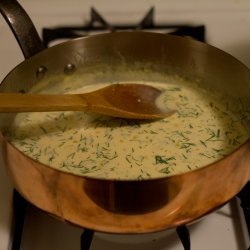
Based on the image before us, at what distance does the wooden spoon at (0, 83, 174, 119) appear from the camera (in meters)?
0.57

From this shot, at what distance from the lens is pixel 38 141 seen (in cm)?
72

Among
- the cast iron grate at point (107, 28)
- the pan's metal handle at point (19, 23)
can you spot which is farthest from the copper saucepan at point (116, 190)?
the cast iron grate at point (107, 28)

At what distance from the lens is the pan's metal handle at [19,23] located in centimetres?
62

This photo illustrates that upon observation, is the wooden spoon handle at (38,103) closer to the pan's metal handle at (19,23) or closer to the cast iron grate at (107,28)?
the pan's metal handle at (19,23)

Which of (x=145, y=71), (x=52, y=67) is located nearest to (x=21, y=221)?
(x=52, y=67)

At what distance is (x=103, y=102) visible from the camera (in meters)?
0.66

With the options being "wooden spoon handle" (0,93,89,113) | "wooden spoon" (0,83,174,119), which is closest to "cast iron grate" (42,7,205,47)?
"wooden spoon" (0,83,174,119)

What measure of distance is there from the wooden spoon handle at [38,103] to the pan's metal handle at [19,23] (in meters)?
0.10

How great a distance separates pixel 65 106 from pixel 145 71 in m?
0.28

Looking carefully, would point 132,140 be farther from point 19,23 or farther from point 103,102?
point 19,23

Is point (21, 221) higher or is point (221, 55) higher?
point (221, 55)

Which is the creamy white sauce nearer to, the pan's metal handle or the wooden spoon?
the wooden spoon

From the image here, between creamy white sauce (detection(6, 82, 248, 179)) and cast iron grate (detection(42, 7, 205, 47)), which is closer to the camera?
creamy white sauce (detection(6, 82, 248, 179))

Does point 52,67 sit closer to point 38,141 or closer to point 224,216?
point 38,141
